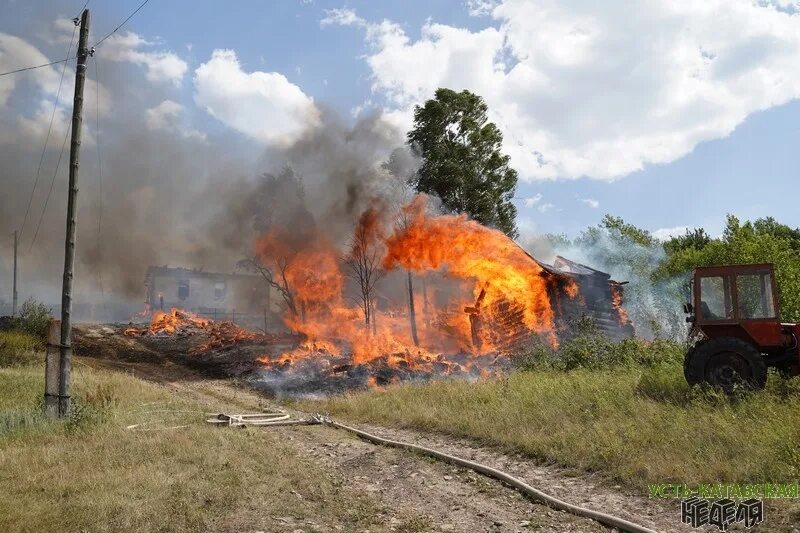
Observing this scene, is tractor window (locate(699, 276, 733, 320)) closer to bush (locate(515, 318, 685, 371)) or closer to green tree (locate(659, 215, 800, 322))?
bush (locate(515, 318, 685, 371))

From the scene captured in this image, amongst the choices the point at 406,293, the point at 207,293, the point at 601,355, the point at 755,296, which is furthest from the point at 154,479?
the point at 207,293

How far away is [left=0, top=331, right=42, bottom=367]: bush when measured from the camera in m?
24.2

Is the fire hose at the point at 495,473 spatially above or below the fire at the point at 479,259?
below

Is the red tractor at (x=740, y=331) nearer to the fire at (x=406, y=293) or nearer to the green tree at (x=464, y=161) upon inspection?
the fire at (x=406, y=293)

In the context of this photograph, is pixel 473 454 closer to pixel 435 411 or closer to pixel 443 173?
pixel 435 411

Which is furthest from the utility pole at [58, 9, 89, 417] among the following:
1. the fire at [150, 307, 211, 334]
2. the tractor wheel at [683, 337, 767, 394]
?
the fire at [150, 307, 211, 334]

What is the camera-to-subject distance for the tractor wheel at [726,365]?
1091cm

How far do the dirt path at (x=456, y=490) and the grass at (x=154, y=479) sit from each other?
15.1 inches

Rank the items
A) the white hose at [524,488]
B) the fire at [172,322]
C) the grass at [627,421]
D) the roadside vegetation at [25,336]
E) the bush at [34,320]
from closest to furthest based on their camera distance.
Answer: the white hose at [524,488]
the grass at [627,421]
the roadside vegetation at [25,336]
the bush at [34,320]
the fire at [172,322]

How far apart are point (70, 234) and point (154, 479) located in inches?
327

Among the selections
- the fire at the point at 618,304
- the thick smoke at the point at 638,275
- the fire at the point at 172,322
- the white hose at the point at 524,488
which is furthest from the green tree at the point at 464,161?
the white hose at the point at 524,488

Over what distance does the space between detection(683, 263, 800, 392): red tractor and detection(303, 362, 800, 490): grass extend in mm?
442

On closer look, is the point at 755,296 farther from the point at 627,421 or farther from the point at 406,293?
the point at 406,293

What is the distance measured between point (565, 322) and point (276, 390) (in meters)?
11.8
